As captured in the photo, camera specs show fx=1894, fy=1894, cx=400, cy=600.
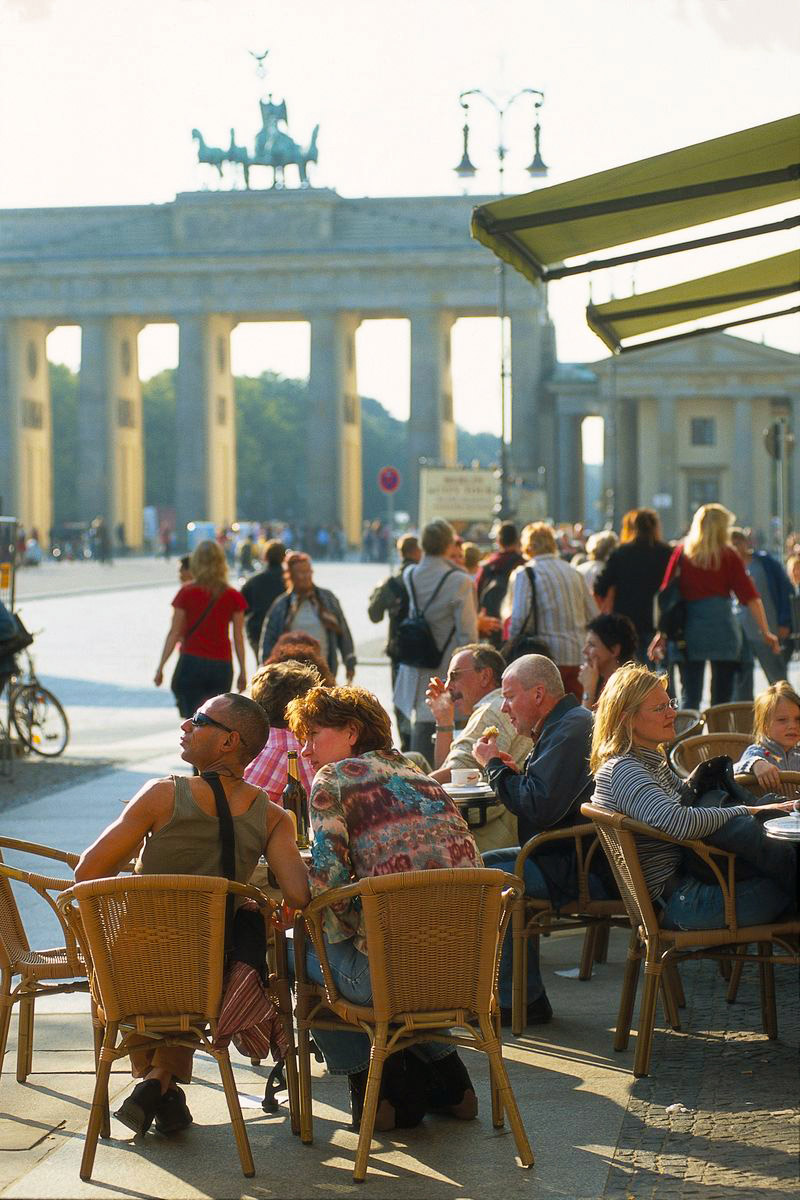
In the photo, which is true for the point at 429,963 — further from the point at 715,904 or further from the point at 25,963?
the point at 25,963

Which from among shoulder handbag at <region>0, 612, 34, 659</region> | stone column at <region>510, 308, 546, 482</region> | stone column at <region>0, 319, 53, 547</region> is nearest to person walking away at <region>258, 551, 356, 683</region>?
shoulder handbag at <region>0, 612, 34, 659</region>

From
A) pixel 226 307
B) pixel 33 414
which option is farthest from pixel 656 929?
pixel 33 414

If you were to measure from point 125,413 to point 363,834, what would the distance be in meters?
79.2

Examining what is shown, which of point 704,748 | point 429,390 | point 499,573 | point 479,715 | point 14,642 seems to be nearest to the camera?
point 479,715

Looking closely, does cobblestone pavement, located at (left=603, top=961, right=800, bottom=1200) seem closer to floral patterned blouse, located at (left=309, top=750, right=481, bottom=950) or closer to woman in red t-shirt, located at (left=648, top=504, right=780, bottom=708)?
floral patterned blouse, located at (left=309, top=750, right=481, bottom=950)

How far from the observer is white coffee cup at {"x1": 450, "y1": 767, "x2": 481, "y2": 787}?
24.7 feet

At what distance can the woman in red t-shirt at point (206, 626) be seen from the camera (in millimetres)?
12422

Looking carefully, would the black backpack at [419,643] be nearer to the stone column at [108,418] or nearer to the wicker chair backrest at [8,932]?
the wicker chair backrest at [8,932]

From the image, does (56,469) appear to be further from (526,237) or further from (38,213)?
(526,237)

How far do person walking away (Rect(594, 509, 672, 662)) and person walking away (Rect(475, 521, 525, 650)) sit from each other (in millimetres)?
1430

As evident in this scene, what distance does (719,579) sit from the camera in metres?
12.3

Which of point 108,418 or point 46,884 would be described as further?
point 108,418

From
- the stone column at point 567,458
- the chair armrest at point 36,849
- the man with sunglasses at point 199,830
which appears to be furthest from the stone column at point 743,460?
the man with sunglasses at point 199,830

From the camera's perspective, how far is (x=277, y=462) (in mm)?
121875
